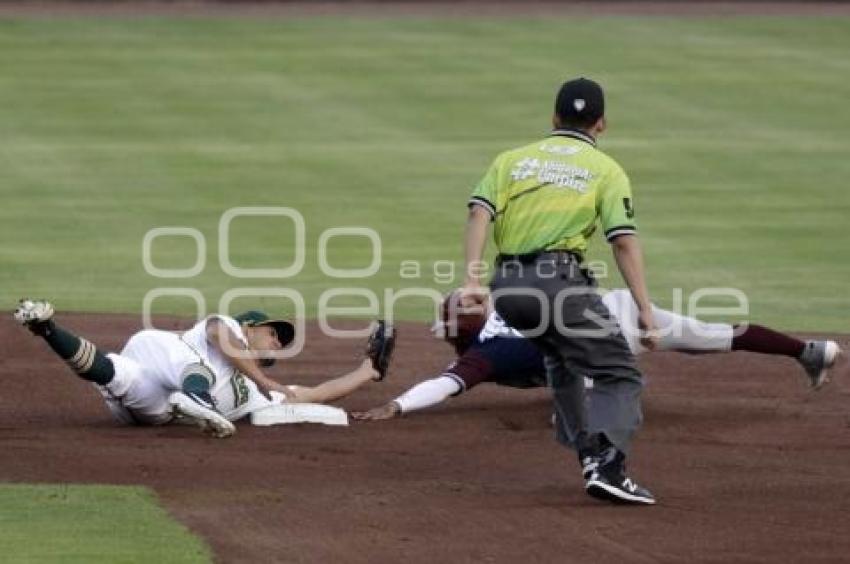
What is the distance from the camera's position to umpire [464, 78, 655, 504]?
27.0 ft

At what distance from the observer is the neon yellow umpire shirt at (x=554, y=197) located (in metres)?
8.29

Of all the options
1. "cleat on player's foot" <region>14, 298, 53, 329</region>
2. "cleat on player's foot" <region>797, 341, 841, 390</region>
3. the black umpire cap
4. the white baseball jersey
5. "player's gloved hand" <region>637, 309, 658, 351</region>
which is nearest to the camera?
"player's gloved hand" <region>637, 309, 658, 351</region>

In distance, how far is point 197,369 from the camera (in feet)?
31.5

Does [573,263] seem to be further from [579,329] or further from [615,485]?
[615,485]

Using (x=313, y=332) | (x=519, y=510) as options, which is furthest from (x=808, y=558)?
(x=313, y=332)

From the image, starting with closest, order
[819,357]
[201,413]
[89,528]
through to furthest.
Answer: [89,528], [201,413], [819,357]

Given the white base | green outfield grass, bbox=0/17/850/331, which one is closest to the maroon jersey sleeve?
the white base

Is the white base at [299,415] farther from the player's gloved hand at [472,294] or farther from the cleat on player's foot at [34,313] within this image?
the player's gloved hand at [472,294]

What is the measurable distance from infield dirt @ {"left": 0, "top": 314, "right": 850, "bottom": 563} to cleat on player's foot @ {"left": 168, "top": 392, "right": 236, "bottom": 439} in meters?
0.07

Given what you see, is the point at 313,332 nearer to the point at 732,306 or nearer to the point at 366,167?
Answer: the point at 732,306

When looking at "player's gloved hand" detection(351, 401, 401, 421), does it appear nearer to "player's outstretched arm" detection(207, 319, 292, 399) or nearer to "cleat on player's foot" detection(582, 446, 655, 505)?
"player's outstretched arm" detection(207, 319, 292, 399)

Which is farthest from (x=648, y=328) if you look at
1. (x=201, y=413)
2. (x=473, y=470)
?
(x=201, y=413)

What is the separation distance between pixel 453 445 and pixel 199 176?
10292 millimetres

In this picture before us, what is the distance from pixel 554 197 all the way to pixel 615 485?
1183mm
